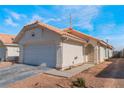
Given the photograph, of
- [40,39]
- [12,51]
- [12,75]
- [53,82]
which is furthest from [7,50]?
[53,82]

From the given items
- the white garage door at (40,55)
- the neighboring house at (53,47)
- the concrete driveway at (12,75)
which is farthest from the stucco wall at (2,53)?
the concrete driveway at (12,75)

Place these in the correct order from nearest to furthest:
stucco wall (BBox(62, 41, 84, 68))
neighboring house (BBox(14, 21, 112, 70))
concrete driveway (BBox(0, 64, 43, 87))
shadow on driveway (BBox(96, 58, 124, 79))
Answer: concrete driveway (BBox(0, 64, 43, 87))
shadow on driveway (BBox(96, 58, 124, 79))
neighboring house (BBox(14, 21, 112, 70))
stucco wall (BBox(62, 41, 84, 68))

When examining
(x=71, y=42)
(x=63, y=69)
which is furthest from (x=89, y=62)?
(x=63, y=69)

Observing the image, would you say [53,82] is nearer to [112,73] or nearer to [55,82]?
[55,82]

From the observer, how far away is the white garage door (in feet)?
40.0

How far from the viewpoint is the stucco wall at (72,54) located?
11.8 metres

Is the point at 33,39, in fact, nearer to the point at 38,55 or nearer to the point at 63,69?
the point at 38,55

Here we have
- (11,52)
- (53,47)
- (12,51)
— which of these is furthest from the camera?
(12,51)

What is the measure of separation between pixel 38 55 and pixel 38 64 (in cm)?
84

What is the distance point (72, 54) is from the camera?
13.2m

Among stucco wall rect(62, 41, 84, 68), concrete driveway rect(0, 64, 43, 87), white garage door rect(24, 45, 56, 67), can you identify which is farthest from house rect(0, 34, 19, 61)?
stucco wall rect(62, 41, 84, 68)

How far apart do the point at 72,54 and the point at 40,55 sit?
9.72 ft

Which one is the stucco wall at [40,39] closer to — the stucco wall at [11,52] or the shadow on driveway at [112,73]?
the shadow on driveway at [112,73]

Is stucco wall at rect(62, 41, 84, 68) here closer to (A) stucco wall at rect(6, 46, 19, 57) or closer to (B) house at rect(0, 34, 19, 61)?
(B) house at rect(0, 34, 19, 61)
